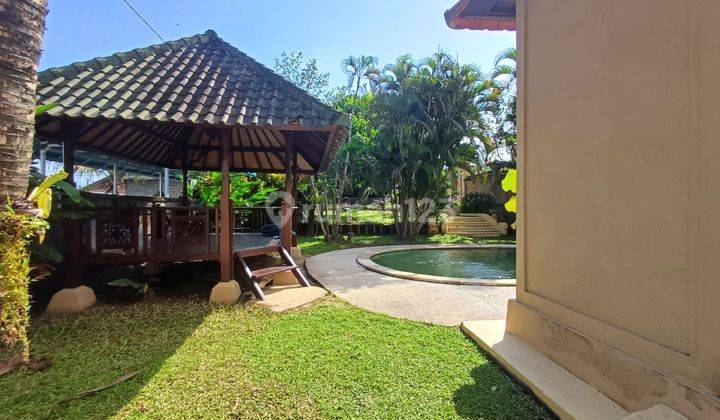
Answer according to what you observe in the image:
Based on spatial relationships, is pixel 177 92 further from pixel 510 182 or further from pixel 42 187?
pixel 510 182

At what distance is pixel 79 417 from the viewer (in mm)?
2354

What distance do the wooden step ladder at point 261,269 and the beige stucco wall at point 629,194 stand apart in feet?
13.0

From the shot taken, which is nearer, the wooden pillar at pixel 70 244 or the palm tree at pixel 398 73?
the wooden pillar at pixel 70 244

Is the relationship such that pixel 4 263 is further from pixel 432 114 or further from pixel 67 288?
pixel 432 114

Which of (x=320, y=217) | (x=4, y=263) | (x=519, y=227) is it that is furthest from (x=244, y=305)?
(x=320, y=217)

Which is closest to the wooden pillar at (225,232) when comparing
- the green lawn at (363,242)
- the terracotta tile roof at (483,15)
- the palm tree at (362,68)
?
the terracotta tile roof at (483,15)

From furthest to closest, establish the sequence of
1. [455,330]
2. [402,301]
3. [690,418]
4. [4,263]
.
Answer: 1. [402,301]
2. [455,330]
3. [4,263]
4. [690,418]

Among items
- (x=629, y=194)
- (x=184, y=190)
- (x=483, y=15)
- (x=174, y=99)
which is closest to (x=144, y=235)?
(x=174, y=99)

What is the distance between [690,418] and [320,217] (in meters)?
13.5

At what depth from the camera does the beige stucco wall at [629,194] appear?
1834mm

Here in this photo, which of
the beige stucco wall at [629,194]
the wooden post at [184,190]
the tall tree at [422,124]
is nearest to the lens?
the beige stucco wall at [629,194]

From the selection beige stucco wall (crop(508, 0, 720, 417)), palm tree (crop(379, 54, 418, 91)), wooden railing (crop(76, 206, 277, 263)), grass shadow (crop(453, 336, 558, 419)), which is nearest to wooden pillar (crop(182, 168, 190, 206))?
wooden railing (crop(76, 206, 277, 263))

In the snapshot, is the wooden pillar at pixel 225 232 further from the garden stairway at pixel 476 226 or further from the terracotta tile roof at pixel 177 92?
the garden stairway at pixel 476 226

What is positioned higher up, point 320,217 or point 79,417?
point 320,217
